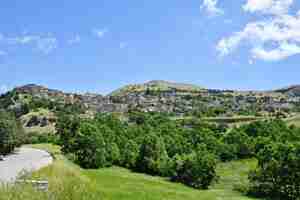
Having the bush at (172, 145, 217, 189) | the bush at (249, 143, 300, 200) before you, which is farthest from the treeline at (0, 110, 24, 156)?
the bush at (249, 143, 300, 200)

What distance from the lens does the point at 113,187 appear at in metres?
40.6

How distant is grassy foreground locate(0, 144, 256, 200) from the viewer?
1115cm

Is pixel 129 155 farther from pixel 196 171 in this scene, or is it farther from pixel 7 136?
pixel 7 136

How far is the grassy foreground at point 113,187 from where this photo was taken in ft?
36.6

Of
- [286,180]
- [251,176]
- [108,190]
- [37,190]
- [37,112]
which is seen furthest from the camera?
[37,112]

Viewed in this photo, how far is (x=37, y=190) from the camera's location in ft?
36.5

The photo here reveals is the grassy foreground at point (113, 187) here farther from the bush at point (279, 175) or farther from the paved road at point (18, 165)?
the bush at point (279, 175)

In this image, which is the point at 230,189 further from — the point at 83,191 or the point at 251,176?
the point at 83,191

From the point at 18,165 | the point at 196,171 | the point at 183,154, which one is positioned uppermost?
the point at 18,165

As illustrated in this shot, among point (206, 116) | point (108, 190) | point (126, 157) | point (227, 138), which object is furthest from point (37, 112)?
point (108, 190)

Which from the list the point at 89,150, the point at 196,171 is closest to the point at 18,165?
the point at 89,150

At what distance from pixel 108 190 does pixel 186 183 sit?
2044 cm

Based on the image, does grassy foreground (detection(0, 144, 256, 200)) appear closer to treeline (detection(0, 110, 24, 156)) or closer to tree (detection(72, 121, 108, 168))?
tree (detection(72, 121, 108, 168))

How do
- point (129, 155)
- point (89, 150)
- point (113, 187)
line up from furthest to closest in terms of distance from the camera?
point (129, 155)
point (89, 150)
point (113, 187)
